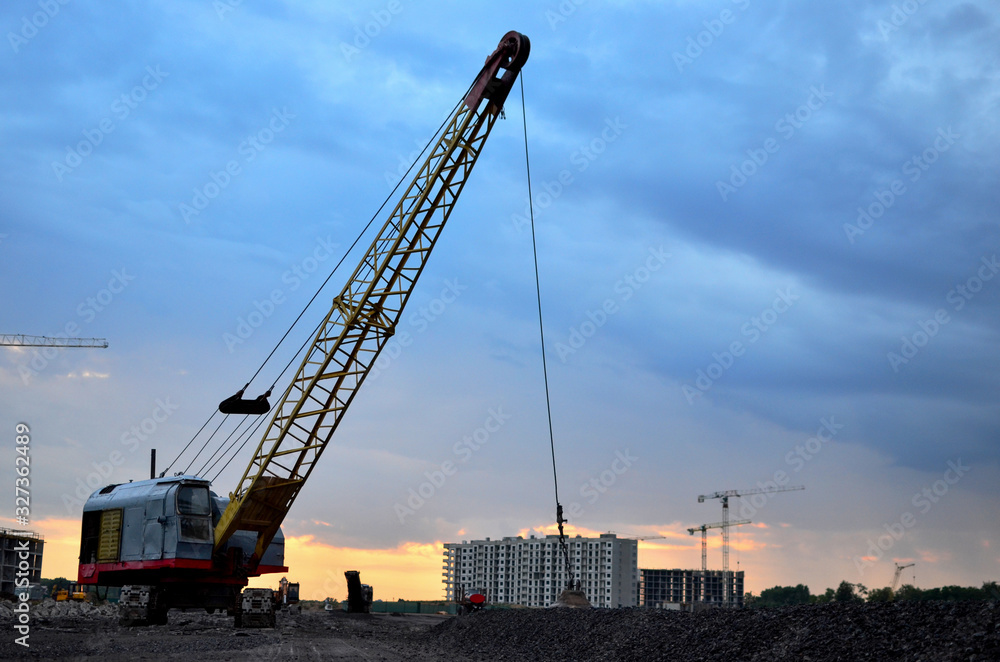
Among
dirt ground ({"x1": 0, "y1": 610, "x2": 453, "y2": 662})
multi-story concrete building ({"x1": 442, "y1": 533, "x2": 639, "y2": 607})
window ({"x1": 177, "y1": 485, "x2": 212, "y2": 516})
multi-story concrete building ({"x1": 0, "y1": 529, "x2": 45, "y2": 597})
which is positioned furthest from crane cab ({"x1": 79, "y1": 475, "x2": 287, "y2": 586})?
multi-story concrete building ({"x1": 442, "y1": 533, "x2": 639, "y2": 607})

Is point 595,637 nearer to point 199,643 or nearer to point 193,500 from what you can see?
point 199,643

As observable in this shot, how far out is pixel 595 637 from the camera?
2178 cm

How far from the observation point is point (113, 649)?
805 inches

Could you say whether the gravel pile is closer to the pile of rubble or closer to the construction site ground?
the construction site ground

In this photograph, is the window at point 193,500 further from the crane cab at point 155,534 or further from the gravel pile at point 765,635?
the gravel pile at point 765,635

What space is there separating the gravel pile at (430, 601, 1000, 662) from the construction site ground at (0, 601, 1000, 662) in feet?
0.09

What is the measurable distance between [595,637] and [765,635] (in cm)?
630

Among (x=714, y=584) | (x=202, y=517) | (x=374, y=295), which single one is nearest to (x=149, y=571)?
(x=202, y=517)

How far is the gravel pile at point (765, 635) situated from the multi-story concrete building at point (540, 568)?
313 feet

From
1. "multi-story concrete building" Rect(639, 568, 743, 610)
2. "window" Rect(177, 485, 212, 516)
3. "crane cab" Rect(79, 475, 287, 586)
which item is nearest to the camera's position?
"crane cab" Rect(79, 475, 287, 586)

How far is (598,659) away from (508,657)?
346cm

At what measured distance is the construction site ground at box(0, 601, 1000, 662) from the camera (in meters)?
13.7

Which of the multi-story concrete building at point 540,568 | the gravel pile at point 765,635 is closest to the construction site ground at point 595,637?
the gravel pile at point 765,635

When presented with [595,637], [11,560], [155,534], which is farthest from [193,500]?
[11,560]
